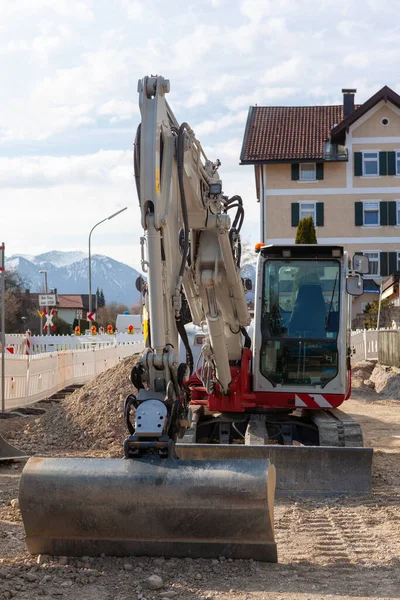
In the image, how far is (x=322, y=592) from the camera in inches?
219

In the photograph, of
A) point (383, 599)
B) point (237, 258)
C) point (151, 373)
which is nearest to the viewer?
point (383, 599)

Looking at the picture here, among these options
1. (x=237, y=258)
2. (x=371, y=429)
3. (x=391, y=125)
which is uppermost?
(x=391, y=125)

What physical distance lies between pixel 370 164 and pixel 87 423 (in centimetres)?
3357

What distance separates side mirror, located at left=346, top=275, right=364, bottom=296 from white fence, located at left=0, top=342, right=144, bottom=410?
28.1 feet

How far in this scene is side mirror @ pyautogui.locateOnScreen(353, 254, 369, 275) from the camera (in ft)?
33.1

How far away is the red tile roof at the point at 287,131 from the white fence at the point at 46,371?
21.0 meters

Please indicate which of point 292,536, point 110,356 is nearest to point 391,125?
point 110,356

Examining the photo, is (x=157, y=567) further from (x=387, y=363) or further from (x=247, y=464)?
(x=387, y=363)

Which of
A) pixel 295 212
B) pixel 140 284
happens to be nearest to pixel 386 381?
pixel 140 284

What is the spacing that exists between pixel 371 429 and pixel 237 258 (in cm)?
771

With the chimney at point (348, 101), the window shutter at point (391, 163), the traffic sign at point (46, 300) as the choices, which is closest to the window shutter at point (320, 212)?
the window shutter at point (391, 163)

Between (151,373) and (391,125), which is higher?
(391,125)

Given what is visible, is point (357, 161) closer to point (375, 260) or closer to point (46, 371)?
point (375, 260)

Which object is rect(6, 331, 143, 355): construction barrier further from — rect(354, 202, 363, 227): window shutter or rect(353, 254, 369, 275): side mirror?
rect(353, 254, 369, 275): side mirror
